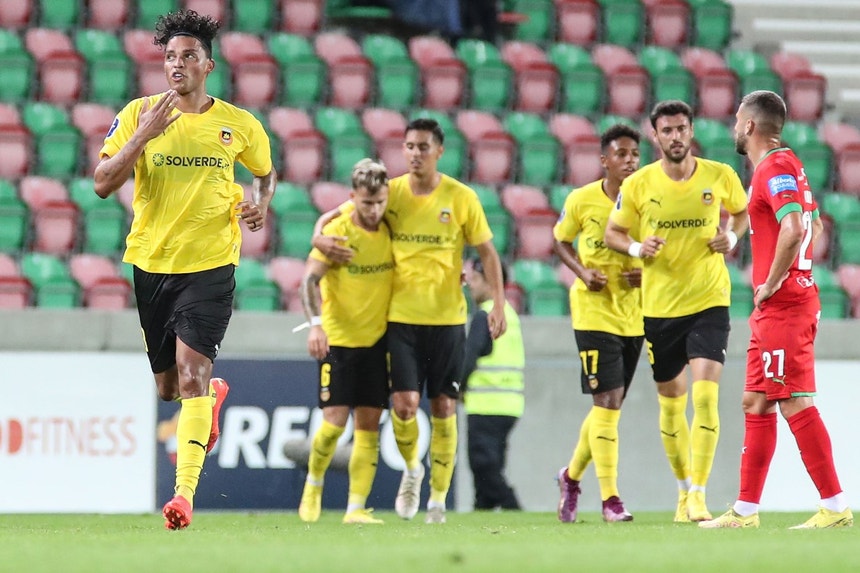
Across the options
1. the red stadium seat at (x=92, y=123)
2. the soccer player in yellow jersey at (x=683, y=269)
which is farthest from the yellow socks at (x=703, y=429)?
the red stadium seat at (x=92, y=123)

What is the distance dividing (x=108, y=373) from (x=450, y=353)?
281 centimetres

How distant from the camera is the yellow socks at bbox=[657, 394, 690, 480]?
347 inches

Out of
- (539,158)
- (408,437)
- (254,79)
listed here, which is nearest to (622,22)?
(539,158)

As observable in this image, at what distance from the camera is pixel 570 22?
1736cm

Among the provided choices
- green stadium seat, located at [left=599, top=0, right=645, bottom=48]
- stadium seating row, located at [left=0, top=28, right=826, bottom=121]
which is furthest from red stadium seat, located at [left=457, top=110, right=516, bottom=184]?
green stadium seat, located at [left=599, top=0, right=645, bottom=48]

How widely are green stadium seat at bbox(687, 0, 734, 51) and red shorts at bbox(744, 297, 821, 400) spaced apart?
1123cm

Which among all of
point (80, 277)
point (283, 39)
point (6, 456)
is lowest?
point (6, 456)

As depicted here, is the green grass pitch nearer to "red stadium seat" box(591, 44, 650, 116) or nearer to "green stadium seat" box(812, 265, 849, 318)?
"green stadium seat" box(812, 265, 849, 318)

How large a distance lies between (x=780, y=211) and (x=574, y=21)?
10834 millimetres

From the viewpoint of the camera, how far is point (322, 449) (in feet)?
30.5

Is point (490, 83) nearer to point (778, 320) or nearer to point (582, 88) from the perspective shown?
point (582, 88)

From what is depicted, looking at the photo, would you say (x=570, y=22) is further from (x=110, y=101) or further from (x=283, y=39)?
(x=110, y=101)

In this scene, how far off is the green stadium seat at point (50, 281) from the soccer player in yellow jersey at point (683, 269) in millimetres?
5252

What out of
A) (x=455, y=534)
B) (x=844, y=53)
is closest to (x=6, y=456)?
(x=455, y=534)
